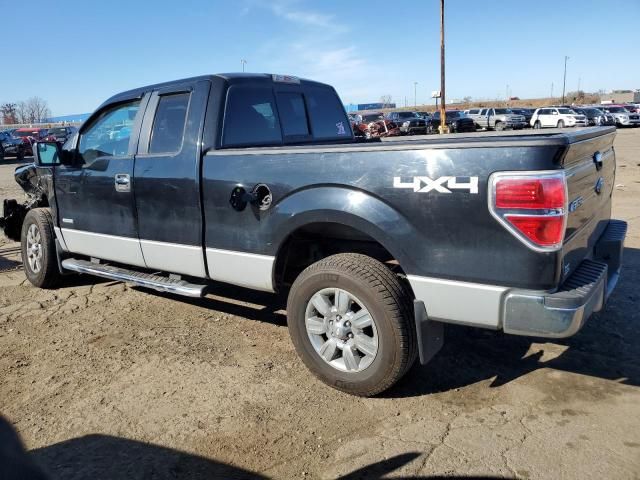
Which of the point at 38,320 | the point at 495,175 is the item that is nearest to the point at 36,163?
the point at 38,320

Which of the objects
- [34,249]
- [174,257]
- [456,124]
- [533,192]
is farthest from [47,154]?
[456,124]

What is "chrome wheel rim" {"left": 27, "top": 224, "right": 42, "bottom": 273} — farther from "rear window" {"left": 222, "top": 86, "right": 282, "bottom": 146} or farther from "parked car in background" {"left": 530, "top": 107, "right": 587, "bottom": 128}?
"parked car in background" {"left": 530, "top": 107, "right": 587, "bottom": 128}

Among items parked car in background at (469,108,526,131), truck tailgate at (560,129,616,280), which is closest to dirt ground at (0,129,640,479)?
truck tailgate at (560,129,616,280)

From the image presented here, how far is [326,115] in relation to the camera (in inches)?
205

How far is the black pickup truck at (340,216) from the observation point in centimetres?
271

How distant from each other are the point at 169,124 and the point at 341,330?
2.25 metres

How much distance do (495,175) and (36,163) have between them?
4643 millimetres

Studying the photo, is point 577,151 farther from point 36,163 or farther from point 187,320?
point 36,163

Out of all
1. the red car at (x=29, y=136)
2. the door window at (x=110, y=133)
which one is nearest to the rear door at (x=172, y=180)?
the door window at (x=110, y=133)

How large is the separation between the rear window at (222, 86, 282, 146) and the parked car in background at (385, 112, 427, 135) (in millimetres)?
31693

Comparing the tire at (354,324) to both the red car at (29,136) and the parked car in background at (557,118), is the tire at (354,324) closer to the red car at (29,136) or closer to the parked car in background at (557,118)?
the red car at (29,136)

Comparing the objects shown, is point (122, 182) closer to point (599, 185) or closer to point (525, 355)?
point (525, 355)

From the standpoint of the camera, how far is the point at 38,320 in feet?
16.2

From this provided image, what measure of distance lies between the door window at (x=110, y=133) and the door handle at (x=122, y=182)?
9.2 inches
